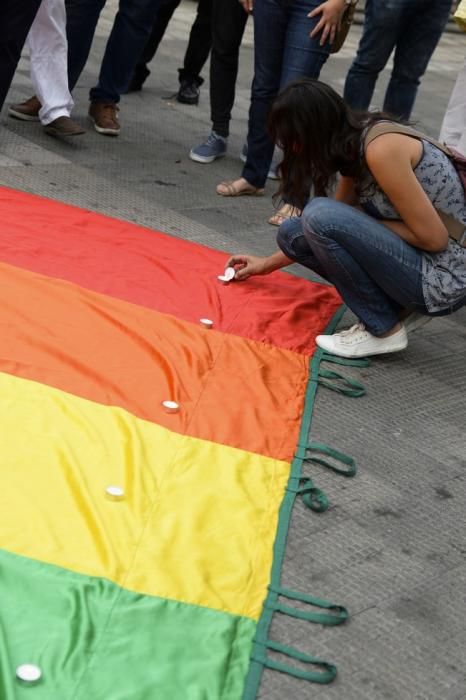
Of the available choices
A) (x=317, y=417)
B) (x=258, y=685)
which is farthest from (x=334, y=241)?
(x=258, y=685)

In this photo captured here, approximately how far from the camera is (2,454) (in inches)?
93.9

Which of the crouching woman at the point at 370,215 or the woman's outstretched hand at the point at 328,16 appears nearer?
the crouching woman at the point at 370,215

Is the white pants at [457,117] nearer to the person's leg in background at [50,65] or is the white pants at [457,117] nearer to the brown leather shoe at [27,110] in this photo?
the person's leg in background at [50,65]

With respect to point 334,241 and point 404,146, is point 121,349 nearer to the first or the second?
point 334,241

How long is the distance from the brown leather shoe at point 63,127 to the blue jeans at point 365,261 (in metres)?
2.01

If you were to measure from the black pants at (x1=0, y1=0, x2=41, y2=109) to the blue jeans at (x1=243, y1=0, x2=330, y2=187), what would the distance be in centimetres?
96

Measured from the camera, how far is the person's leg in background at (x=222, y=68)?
5027 mm

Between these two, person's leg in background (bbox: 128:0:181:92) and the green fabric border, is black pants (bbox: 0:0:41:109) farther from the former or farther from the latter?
the green fabric border

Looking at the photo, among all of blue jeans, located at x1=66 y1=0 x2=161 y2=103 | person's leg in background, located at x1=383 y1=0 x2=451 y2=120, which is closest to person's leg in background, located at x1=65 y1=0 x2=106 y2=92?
blue jeans, located at x1=66 y1=0 x2=161 y2=103

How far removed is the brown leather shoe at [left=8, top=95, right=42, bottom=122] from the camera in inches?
206

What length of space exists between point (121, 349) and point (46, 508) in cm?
88

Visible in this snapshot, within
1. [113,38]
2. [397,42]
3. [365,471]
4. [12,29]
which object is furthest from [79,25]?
[365,471]

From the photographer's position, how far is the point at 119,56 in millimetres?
5297

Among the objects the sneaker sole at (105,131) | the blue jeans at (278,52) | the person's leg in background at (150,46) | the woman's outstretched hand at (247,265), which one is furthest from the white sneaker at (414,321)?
the person's leg in background at (150,46)
